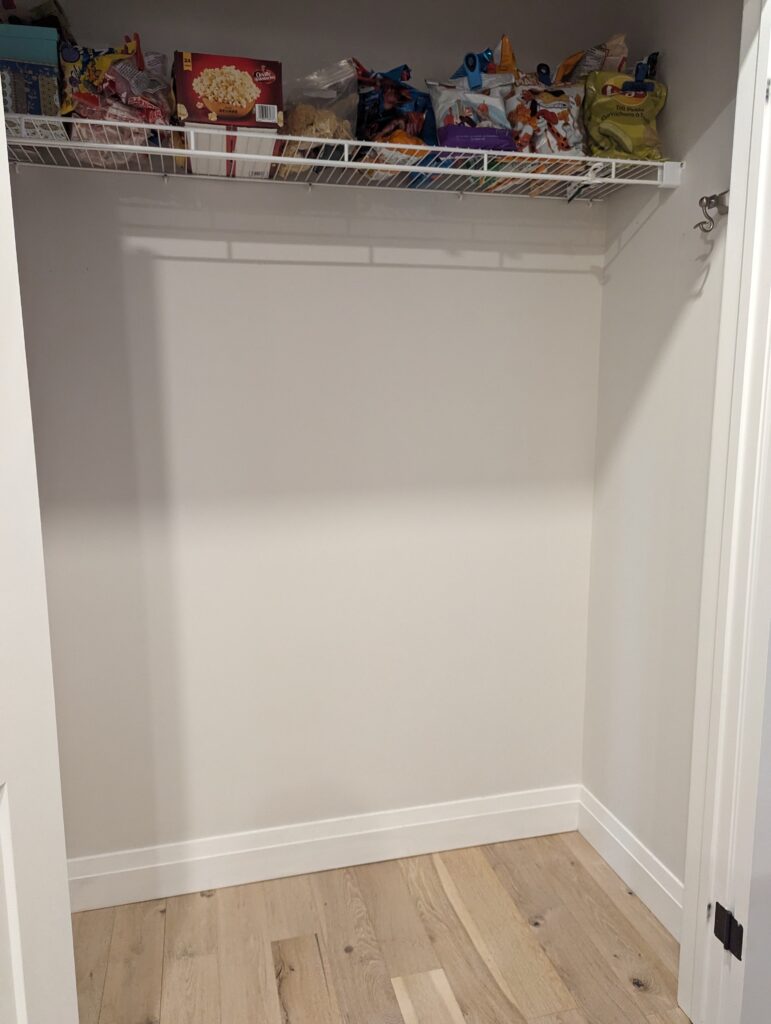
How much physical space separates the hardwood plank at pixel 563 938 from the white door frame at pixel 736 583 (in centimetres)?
16

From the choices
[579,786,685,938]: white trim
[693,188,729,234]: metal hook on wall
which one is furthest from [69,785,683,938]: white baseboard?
[693,188,729,234]: metal hook on wall

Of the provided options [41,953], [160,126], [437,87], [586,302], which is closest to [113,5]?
[160,126]

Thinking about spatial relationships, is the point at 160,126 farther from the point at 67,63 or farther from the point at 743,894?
the point at 743,894

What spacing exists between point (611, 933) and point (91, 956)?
1223 millimetres

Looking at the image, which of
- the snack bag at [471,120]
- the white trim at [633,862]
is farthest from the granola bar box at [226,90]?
the white trim at [633,862]

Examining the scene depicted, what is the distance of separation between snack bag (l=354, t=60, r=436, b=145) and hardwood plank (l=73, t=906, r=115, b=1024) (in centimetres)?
195

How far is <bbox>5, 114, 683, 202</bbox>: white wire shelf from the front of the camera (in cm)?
158

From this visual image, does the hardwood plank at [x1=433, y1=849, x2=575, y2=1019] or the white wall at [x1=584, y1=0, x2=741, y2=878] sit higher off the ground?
the white wall at [x1=584, y1=0, x2=741, y2=878]

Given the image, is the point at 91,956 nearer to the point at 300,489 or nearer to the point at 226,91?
the point at 300,489

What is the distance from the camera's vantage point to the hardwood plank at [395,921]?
1.82 metres

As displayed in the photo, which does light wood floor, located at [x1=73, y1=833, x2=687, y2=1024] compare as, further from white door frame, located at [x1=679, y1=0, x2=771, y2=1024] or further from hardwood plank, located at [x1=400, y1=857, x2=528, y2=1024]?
white door frame, located at [x1=679, y1=0, x2=771, y2=1024]

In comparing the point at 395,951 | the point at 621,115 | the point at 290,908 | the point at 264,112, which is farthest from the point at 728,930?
the point at 264,112

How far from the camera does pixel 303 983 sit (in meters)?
1.77

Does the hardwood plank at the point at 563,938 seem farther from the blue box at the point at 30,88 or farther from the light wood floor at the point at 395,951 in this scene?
the blue box at the point at 30,88
